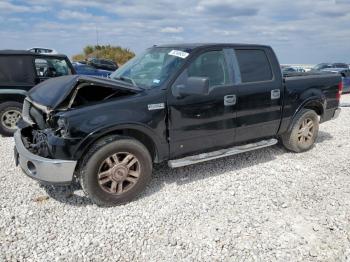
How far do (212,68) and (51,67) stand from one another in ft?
15.1

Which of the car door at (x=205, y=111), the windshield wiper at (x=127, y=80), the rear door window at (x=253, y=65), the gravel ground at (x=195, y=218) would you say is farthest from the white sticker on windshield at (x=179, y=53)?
the gravel ground at (x=195, y=218)

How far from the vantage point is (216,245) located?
10.6 ft

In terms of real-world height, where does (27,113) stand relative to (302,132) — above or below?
above

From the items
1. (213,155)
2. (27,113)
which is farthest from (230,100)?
(27,113)

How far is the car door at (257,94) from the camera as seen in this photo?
15.8 ft

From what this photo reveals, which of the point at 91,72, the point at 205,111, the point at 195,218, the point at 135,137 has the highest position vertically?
the point at 91,72

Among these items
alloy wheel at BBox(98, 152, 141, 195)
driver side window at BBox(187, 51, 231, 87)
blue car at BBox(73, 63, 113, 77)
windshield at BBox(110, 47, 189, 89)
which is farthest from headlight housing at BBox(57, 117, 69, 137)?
blue car at BBox(73, 63, 113, 77)

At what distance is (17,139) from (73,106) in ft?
3.18

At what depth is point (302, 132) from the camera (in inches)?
231

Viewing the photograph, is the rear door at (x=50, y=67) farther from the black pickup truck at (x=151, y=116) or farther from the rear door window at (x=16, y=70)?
the black pickup truck at (x=151, y=116)

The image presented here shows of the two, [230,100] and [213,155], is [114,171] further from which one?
[230,100]

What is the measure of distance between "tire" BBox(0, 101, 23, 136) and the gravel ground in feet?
6.85

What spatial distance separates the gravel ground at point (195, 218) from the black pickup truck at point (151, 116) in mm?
375

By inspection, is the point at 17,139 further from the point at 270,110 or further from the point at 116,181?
the point at 270,110
